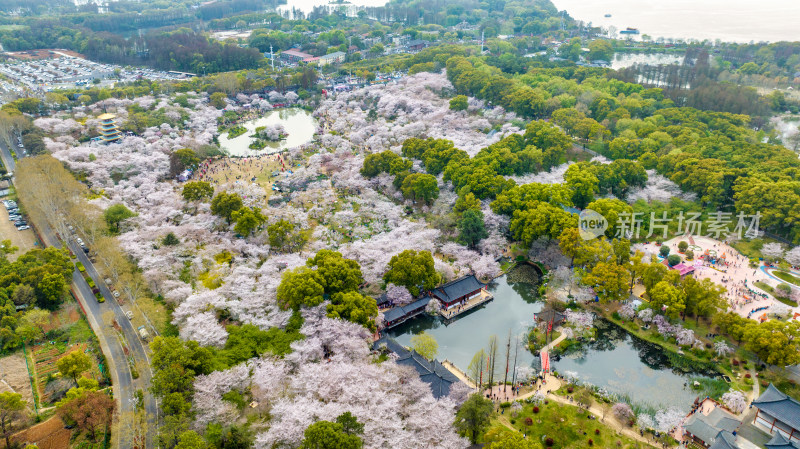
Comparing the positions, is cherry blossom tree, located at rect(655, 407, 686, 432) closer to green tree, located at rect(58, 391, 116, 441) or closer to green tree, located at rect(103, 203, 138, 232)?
green tree, located at rect(58, 391, 116, 441)

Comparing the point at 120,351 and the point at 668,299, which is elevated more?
the point at 668,299

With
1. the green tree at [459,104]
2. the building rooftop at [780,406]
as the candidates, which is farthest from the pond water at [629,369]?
the green tree at [459,104]

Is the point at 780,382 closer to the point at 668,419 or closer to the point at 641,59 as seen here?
the point at 668,419

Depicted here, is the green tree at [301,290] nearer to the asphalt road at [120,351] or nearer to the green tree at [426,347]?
the green tree at [426,347]

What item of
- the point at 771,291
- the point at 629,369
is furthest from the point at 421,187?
the point at 771,291

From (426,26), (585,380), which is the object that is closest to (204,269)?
(585,380)

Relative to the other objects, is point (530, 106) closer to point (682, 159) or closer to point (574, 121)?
point (574, 121)
